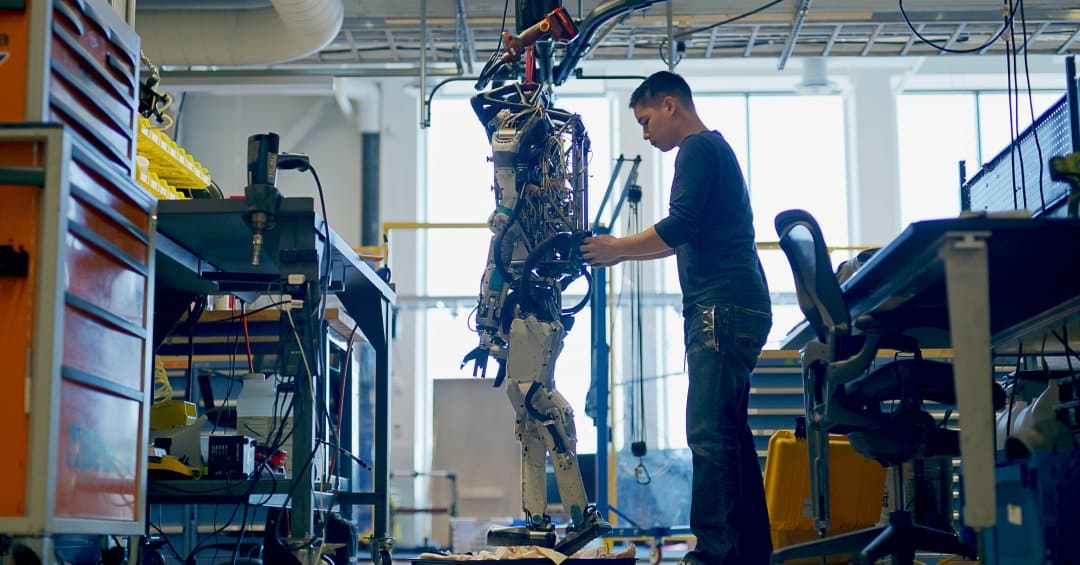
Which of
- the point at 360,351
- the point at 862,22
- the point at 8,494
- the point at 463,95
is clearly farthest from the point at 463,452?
the point at 8,494

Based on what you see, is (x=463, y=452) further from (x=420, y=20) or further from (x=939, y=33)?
(x=939, y=33)

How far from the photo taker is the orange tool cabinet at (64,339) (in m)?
2.16

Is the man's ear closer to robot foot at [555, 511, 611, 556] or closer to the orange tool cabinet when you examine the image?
robot foot at [555, 511, 611, 556]

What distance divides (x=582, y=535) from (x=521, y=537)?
19cm

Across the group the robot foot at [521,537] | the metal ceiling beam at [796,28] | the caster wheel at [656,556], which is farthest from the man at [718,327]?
the metal ceiling beam at [796,28]

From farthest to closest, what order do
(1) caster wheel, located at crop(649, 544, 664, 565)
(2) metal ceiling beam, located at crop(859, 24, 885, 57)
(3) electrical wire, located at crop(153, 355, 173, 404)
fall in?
(2) metal ceiling beam, located at crop(859, 24, 885, 57) < (1) caster wheel, located at crop(649, 544, 664, 565) < (3) electrical wire, located at crop(153, 355, 173, 404)

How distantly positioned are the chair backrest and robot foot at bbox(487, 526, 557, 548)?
1.08m

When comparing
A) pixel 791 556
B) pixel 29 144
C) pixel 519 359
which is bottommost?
pixel 791 556

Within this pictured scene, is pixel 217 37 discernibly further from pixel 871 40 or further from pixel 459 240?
pixel 459 240

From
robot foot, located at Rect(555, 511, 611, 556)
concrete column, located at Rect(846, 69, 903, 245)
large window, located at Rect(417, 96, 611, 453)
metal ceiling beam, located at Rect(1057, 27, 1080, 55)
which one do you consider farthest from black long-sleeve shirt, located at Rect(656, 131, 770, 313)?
concrete column, located at Rect(846, 69, 903, 245)

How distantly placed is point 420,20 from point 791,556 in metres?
4.12

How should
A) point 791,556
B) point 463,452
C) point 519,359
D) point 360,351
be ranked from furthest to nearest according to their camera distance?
point 463,452 < point 360,351 < point 519,359 < point 791,556

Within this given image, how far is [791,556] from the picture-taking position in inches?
123

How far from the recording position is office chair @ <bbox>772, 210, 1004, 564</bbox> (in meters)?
2.79
